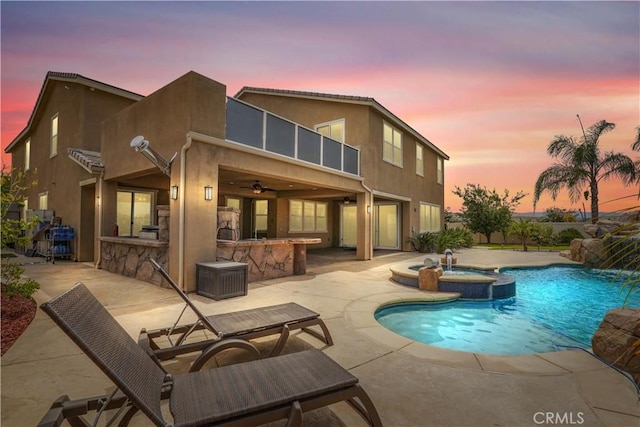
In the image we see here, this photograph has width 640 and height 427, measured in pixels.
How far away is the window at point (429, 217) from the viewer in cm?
1927

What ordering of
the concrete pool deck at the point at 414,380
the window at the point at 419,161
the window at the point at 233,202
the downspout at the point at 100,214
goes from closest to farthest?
the concrete pool deck at the point at 414,380 → the downspout at the point at 100,214 → the window at the point at 233,202 → the window at the point at 419,161

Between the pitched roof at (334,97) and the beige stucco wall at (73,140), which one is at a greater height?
the pitched roof at (334,97)

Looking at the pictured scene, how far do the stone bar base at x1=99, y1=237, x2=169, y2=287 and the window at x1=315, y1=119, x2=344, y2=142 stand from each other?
8.43m

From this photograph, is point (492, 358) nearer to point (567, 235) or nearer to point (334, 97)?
point (334, 97)

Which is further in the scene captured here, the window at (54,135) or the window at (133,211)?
the window at (54,135)

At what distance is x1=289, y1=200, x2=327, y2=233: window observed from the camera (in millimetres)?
17109

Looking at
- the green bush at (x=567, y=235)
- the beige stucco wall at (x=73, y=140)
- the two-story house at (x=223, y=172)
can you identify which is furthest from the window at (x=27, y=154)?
the green bush at (x=567, y=235)

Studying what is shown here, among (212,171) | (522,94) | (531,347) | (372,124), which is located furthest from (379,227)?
(531,347)

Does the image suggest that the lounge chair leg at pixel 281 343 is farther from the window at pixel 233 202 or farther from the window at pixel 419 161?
the window at pixel 419 161

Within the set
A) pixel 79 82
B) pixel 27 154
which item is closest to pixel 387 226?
pixel 79 82

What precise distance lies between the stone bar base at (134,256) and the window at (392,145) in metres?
10.5

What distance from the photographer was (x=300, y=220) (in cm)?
1748

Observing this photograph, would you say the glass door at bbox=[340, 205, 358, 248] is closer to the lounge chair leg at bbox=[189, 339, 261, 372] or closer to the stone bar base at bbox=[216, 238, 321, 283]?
the stone bar base at bbox=[216, 238, 321, 283]

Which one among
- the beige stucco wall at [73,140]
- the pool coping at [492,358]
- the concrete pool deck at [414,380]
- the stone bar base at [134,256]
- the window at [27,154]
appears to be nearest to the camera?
the concrete pool deck at [414,380]
